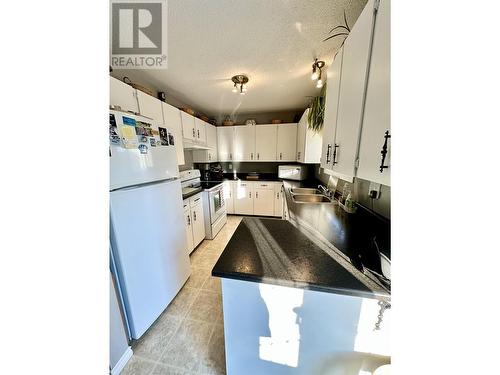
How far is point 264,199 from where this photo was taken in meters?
3.71

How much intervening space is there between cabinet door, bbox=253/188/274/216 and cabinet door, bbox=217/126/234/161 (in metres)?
1.09

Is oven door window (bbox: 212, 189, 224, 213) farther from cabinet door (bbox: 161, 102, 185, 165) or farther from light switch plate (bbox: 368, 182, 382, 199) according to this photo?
light switch plate (bbox: 368, 182, 382, 199)

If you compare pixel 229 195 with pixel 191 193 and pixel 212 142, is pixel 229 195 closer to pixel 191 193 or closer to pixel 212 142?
pixel 212 142

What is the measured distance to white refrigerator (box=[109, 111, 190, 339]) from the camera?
1.12 meters

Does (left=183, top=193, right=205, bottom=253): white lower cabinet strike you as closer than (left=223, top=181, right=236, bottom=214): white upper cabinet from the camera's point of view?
Yes

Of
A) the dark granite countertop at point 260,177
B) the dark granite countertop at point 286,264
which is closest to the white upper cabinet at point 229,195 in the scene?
the dark granite countertop at point 260,177

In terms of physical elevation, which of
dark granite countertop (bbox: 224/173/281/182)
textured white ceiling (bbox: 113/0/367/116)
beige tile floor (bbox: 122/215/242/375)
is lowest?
beige tile floor (bbox: 122/215/242/375)

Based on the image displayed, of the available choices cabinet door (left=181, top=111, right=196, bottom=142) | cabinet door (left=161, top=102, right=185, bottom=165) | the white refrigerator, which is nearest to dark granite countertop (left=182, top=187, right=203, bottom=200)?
cabinet door (left=161, top=102, right=185, bottom=165)

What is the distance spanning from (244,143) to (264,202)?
4.64 ft

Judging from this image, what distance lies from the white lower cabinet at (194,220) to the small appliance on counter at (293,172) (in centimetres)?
181

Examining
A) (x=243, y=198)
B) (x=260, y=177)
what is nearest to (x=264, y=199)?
(x=243, y=198)
